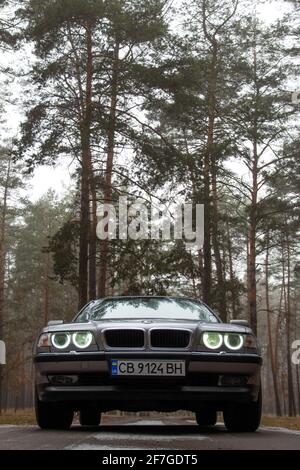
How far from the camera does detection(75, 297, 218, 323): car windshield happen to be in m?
6.72

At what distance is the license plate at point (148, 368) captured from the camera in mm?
5578

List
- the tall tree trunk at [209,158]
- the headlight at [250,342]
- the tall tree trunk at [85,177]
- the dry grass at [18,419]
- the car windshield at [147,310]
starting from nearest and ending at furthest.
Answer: the headlight at [250,342] < the car windshield at [147,310] < the dry grass at [18,419] < the tall tree trunk at [85,177] < the tall tree trunk at [209,158]

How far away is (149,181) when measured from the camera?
18.6 m

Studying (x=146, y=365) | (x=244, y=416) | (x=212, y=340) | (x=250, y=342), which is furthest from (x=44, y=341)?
(x=244, y=416)

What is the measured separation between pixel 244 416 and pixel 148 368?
1.37 meters

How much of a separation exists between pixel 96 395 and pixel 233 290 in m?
19.3

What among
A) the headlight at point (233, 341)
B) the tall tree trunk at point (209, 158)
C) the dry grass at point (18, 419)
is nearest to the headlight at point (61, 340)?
the headlight at point (233, 341)

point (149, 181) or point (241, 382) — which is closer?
point (241, 382)

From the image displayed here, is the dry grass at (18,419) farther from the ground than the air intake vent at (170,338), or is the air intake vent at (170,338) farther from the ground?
the air intake vent at (170,338)

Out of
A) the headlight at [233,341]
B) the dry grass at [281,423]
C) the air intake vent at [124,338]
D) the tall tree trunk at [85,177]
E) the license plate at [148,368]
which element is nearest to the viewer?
the license plate at [148,368]

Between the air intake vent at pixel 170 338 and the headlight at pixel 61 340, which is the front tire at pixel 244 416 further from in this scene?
the headlight at pixel 61 340

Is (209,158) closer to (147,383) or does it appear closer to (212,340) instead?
(212,340)

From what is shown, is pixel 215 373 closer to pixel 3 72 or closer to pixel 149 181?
pixel 149 181

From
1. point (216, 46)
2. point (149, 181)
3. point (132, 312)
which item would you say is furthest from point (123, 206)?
point (132, 312)
